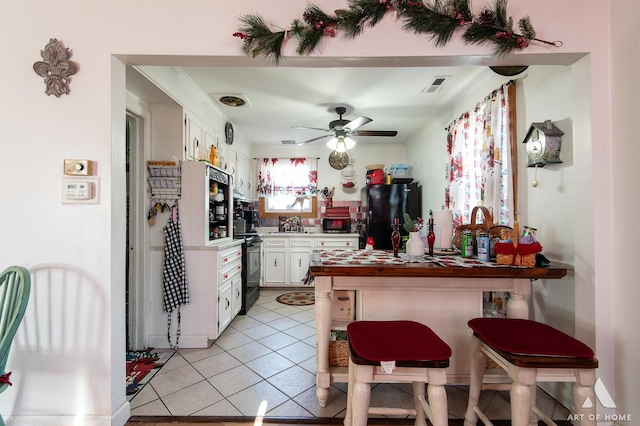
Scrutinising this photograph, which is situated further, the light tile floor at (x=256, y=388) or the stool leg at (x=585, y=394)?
the light tile floor at (x=256, y=388)

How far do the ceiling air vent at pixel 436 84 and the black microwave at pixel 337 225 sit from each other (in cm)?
247

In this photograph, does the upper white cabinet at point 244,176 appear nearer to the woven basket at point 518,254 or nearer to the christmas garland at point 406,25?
the christmas garland at point 406,25

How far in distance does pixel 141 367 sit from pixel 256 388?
100cm

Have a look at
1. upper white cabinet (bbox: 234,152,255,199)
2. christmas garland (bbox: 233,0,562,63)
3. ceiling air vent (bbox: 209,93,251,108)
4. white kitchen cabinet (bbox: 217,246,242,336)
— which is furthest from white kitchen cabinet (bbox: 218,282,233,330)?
christmas garland (bbox: 233,0,562,63)

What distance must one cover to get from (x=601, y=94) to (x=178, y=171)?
2.99 m

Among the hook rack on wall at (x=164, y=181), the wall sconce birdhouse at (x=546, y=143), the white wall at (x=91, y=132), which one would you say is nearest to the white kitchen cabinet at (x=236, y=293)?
the hook rack on wall at (x=164, y=181)

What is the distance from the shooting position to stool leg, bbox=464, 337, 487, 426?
148 centimetres

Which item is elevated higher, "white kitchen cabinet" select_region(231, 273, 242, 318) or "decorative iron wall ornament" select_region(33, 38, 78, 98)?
"decorative iron wall ornament" select_region(33, 38, 78, 98)

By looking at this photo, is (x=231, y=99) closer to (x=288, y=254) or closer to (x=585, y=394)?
(x=288, y=254)

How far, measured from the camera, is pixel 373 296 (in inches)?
71.9

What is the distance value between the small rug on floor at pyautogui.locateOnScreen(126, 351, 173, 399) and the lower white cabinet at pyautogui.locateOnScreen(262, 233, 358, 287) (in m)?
2.24

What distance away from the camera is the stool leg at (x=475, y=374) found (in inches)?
58.2

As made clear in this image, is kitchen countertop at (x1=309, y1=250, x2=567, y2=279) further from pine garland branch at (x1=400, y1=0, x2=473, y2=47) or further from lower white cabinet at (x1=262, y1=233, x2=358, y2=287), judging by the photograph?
lower white cabinet at (x1=262, y1=233, x2=358, y2=287)

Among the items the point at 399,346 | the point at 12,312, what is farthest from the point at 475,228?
the point at 12,312
